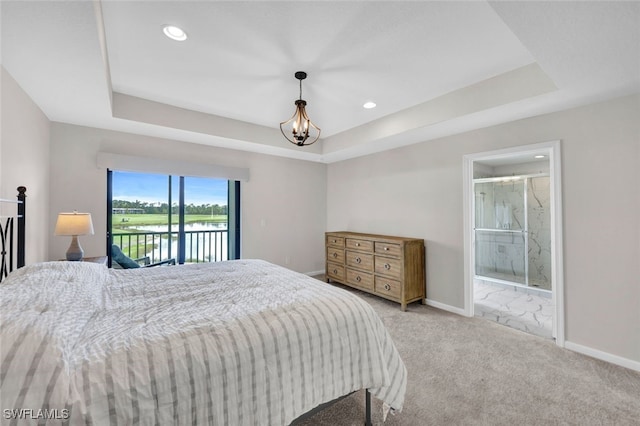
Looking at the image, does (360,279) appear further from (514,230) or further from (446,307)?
(514,230)

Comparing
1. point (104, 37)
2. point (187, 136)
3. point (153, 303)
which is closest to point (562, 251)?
point (153, 303)

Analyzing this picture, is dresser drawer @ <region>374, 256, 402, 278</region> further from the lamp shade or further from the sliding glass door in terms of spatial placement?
the lamp shade

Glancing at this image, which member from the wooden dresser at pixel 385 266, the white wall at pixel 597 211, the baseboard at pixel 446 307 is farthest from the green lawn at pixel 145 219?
the white wall at pixel 597 211

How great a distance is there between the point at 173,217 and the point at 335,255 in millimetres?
2593

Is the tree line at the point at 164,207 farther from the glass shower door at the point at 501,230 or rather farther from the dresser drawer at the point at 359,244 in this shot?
the glass shower door at the point at 501,230

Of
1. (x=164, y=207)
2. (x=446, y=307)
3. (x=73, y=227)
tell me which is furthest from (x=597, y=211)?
(x=164, y=207)

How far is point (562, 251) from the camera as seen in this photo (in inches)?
104

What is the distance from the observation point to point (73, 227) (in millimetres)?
2637

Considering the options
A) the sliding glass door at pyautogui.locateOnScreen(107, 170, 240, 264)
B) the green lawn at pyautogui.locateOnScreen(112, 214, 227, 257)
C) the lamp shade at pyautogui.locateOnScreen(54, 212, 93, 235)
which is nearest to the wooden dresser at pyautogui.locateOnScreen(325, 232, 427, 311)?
the sliding glass door at pyautogui.locateOnScreen(107, 170, 240, 264)

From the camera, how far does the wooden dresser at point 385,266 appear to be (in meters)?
3.62

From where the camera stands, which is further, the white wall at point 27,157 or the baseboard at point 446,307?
the baseboard at point 446,307

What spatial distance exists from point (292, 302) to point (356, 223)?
3.52m

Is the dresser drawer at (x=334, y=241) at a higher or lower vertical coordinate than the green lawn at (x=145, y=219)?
lower

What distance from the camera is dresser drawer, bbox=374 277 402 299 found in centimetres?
366
